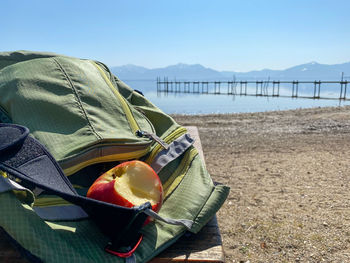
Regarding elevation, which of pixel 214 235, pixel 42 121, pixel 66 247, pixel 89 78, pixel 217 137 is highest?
pixel 89 78

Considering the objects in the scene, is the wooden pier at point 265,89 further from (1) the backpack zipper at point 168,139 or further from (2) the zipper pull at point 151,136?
(2) the zipper pull at point 151,136

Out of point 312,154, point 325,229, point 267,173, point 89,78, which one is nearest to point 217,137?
point 312,154

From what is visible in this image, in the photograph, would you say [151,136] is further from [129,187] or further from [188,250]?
[188,250]

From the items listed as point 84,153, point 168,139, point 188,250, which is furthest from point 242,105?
point 188,250

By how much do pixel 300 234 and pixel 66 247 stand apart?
2.63 meters

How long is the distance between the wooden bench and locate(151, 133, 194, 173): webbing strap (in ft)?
1.32

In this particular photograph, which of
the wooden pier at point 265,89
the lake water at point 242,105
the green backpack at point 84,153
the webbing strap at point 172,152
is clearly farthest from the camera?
the wooden pier at point 265,89

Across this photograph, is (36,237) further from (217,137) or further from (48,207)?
(217,137)

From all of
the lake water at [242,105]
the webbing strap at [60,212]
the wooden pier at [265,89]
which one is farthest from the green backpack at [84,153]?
the wooden pier at [265,89]

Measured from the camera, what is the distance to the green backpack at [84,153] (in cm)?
104

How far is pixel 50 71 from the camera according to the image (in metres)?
1.89

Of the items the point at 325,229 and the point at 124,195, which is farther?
the point at 325,229

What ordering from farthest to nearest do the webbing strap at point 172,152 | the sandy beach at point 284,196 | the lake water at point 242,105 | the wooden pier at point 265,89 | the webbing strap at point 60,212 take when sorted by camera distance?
→ 1. the wooden pier at point 265,89
2. the lake water at point 242,105
3. the sandy beach at point 284,196
4. the webbing strap at point 172,152
5. the webbing strap at point 60,212

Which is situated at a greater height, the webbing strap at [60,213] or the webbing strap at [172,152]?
the webbing strap at [172,152]
